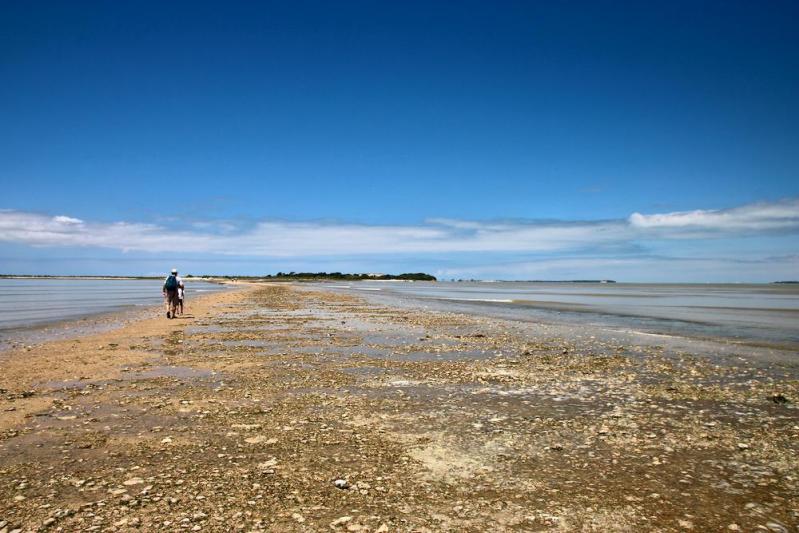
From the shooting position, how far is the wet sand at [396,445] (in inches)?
230

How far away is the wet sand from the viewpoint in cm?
585

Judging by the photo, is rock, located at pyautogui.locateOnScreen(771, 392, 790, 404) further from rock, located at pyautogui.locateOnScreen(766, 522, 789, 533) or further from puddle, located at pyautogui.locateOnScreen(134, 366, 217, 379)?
puddle, located at pyautogui.locateOnScreen(134, 366, 217, 379)

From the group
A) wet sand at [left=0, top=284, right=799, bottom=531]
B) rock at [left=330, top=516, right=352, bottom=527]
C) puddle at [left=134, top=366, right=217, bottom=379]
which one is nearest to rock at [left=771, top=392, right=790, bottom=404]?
wet sand at [left=0, top=284, right=799, bottom=531]

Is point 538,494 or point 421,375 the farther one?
point 421,375

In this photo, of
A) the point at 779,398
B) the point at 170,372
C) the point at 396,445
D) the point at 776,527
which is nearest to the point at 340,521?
the point at 396,445

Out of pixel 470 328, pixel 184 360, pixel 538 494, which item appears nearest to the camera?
pixel 538 494

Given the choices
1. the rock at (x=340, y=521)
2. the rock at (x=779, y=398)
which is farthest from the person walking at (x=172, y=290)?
the rock at (x=779, y=398)

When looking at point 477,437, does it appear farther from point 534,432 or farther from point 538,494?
point 538,494

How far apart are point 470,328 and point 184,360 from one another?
1478 cm

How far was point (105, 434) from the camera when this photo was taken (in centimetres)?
853

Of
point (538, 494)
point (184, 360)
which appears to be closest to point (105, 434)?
point (538, 494)

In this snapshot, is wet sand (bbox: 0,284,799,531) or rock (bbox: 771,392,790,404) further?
rock (bbox: 771,392,790,404)

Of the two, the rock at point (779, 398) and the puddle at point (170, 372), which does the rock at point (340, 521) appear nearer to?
the puddle at point (170, 372)

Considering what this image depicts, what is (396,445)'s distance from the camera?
813 cm
